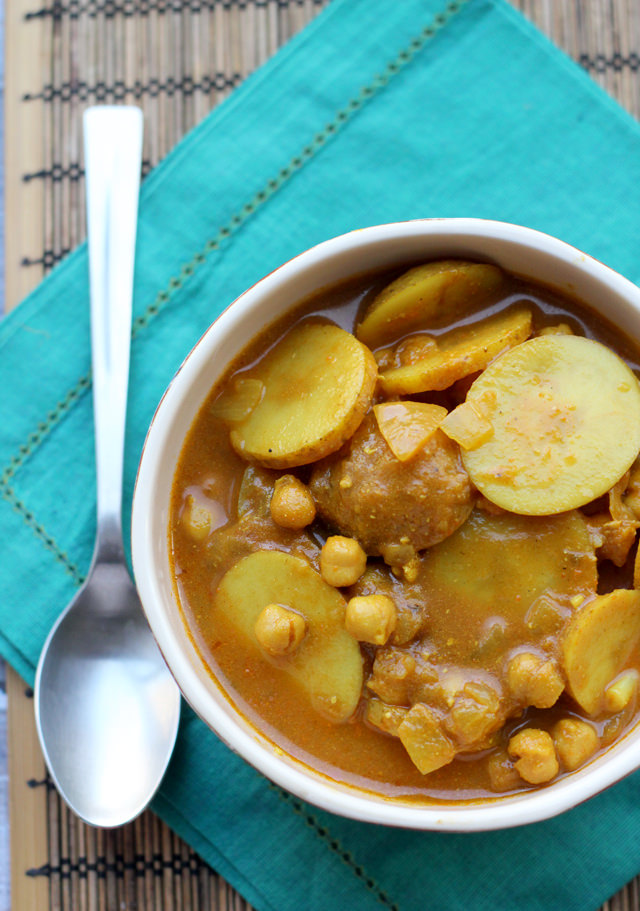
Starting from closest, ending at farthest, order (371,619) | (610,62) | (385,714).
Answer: (371,619) < (385,714) < (610,62)

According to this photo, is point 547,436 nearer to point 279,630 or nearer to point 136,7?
point 279,630

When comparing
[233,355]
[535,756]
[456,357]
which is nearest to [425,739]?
[535,756]

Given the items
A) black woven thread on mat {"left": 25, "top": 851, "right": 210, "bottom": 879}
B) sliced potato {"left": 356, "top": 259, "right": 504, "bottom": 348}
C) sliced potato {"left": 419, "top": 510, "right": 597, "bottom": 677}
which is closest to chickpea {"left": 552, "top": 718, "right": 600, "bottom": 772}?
sliced potato {"left": 419, "top": 510, "right": 597, "bottom": 677}

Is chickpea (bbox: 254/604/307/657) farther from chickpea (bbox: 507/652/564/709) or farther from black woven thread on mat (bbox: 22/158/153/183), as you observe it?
black woven thread on mat (bbox: 22/158/153/183)

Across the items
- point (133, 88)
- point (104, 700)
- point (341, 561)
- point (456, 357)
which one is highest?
point (133, 88)

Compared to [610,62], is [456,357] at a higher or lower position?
lower

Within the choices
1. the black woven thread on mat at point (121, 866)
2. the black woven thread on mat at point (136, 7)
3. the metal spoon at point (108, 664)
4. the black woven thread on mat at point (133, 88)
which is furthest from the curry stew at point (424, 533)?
the black woven thread on mat at point (136, 7)

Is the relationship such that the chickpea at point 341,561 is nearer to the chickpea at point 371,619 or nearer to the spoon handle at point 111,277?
the chickpea at point 371,619
